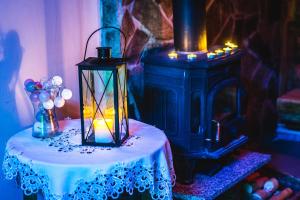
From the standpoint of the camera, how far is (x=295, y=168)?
332 centimetres

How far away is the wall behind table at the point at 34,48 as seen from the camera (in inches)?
86.4

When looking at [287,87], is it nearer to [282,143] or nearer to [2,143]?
[282,143]

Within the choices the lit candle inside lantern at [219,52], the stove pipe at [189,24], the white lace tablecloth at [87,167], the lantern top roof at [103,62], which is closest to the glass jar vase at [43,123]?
the white lace tablecloth at [87,167]

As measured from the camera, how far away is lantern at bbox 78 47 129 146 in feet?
6.51

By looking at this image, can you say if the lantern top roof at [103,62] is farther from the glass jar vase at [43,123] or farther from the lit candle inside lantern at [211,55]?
the lit candle inside lantern at [211,55]

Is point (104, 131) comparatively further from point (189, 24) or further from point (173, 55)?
point (189, 24)

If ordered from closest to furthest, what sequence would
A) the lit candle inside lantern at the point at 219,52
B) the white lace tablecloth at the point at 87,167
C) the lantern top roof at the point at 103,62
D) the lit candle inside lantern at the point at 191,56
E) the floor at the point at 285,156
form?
1. the white lace tablecloth at the point at 87,167
2. the lantern top roof at the point at 103,62
3. the lit candle inside lantern at the point at 191,56
4. the lit candle inside lantern at the point at 219,52
5. the floor at the point at 285,156

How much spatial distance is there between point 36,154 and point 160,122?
871 mm

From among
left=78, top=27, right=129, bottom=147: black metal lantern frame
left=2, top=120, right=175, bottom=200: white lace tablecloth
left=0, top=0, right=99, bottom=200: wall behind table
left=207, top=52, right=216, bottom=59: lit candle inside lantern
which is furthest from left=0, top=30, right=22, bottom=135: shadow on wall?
left=207, top=52, right=216, bottom=59: lit candle inside lantern

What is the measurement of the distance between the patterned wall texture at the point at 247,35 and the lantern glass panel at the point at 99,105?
2.21ft

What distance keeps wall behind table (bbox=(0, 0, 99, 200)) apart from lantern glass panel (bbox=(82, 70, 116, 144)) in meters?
0.41

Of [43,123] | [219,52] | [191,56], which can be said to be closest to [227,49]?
[219,52]

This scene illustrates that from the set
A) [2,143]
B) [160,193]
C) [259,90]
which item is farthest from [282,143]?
[2,143]

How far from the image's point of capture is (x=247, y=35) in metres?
3.57
